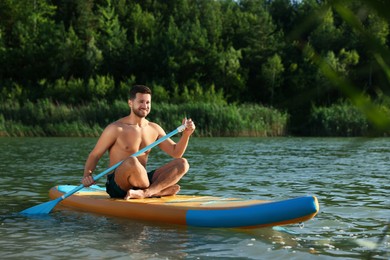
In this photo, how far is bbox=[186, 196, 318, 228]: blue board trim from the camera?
420 cm

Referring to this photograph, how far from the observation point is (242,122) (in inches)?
879

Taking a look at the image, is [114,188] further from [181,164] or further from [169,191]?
[181,164]

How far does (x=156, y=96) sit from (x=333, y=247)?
28.8 meters

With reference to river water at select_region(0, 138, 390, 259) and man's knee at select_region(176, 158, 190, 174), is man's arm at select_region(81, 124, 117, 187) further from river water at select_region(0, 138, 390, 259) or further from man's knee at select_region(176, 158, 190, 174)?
man's knee at select_region(176, 158, 190, 174)

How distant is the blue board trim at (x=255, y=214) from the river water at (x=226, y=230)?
8 centimetres

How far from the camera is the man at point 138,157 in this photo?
5156mm

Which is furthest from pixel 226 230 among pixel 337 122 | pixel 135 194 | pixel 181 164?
pixel 337 122

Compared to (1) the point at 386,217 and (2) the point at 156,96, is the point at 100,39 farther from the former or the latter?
(1) the point at 386,217

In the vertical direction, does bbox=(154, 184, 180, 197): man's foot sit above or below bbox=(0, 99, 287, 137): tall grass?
below

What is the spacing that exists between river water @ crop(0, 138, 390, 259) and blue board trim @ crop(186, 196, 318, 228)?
82mm

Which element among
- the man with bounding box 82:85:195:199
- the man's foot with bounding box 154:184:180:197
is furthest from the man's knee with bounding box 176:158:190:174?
the man's foot with bounding box 154:184:180:197

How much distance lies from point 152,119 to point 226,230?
18.5m

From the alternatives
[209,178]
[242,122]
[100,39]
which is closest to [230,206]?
[209,178]

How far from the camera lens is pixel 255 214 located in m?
4.44
